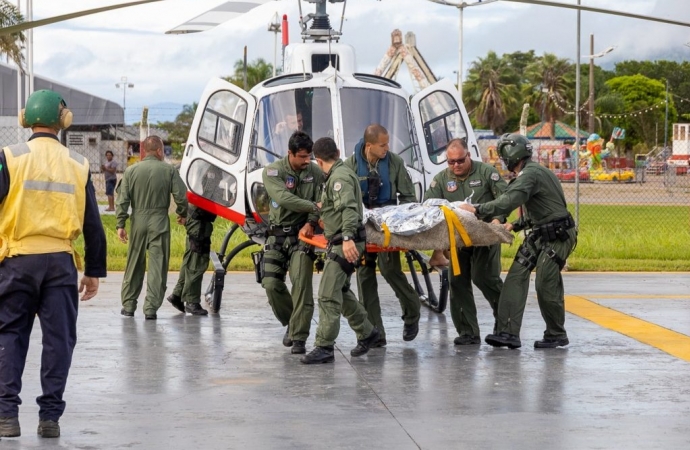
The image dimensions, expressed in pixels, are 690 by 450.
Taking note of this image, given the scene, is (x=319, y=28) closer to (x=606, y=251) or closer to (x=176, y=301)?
(x=176, y=301)

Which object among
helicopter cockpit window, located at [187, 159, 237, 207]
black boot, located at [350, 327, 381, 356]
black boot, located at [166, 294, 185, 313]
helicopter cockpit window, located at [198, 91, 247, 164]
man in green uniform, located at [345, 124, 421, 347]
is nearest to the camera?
black boot, located at [350, 327, 381, 356]

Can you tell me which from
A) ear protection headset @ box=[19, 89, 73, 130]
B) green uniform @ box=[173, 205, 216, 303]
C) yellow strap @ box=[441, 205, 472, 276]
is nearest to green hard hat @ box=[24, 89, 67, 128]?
ear protection headset @ box=[19, 89, 73, 130]

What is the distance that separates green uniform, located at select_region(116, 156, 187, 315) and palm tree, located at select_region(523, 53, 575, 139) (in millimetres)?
86622

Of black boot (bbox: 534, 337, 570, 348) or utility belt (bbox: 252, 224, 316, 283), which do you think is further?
black boot (bbox: 534, 337, 570, 348)

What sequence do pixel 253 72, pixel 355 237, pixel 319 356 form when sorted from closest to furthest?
pixel 355 237
pixel 319 356
pixel 253 72

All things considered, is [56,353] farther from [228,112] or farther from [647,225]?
[647,225]

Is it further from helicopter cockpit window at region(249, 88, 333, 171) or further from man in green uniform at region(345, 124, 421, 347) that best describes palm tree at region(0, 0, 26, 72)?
man in green uniform at region(345, 124, 421, 347)

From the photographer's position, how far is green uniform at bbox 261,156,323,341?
9305mm

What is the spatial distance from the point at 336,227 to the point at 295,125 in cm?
348

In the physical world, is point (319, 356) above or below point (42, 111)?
below

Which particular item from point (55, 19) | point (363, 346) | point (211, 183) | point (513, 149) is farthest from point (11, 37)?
point (55, 19)

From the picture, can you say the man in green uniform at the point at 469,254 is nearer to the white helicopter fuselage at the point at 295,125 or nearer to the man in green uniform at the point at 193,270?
the white helicopter fuselage at the point at 295,125

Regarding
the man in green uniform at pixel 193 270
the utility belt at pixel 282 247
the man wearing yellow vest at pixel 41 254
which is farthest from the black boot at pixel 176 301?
the man wearing yellow vest at pixel 41 254

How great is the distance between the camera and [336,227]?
888cm
